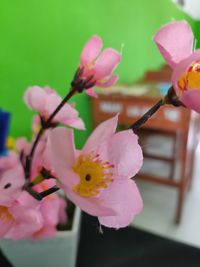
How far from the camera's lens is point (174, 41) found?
0.75 ft

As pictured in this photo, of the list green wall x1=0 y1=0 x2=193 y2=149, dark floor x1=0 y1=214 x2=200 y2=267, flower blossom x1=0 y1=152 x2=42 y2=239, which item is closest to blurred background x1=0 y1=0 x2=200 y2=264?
green wall x1=0 y1=0 x2=193 y2=149

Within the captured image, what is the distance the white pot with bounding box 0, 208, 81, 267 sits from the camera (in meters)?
0.51

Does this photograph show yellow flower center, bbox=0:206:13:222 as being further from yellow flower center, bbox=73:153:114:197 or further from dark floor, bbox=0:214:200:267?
dark floor, bbox=0:214:200:267

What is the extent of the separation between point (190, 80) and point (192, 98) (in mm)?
32

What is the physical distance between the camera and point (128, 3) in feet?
6.49

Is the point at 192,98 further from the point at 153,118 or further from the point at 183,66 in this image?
the point at 153,118

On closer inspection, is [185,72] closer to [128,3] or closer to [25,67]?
[25,67]

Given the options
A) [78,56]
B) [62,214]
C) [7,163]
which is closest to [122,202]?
[7,163]

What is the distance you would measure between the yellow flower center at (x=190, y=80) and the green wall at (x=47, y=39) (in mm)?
415

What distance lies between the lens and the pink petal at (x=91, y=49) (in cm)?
33

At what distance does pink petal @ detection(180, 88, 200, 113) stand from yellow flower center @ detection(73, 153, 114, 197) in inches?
3.1

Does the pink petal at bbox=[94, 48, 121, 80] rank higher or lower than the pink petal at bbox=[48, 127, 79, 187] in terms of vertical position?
higher

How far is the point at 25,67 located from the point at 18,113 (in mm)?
184

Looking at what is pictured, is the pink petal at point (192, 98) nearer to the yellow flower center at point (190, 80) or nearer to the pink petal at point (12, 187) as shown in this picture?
the yellow flower center at point (190, 80)
